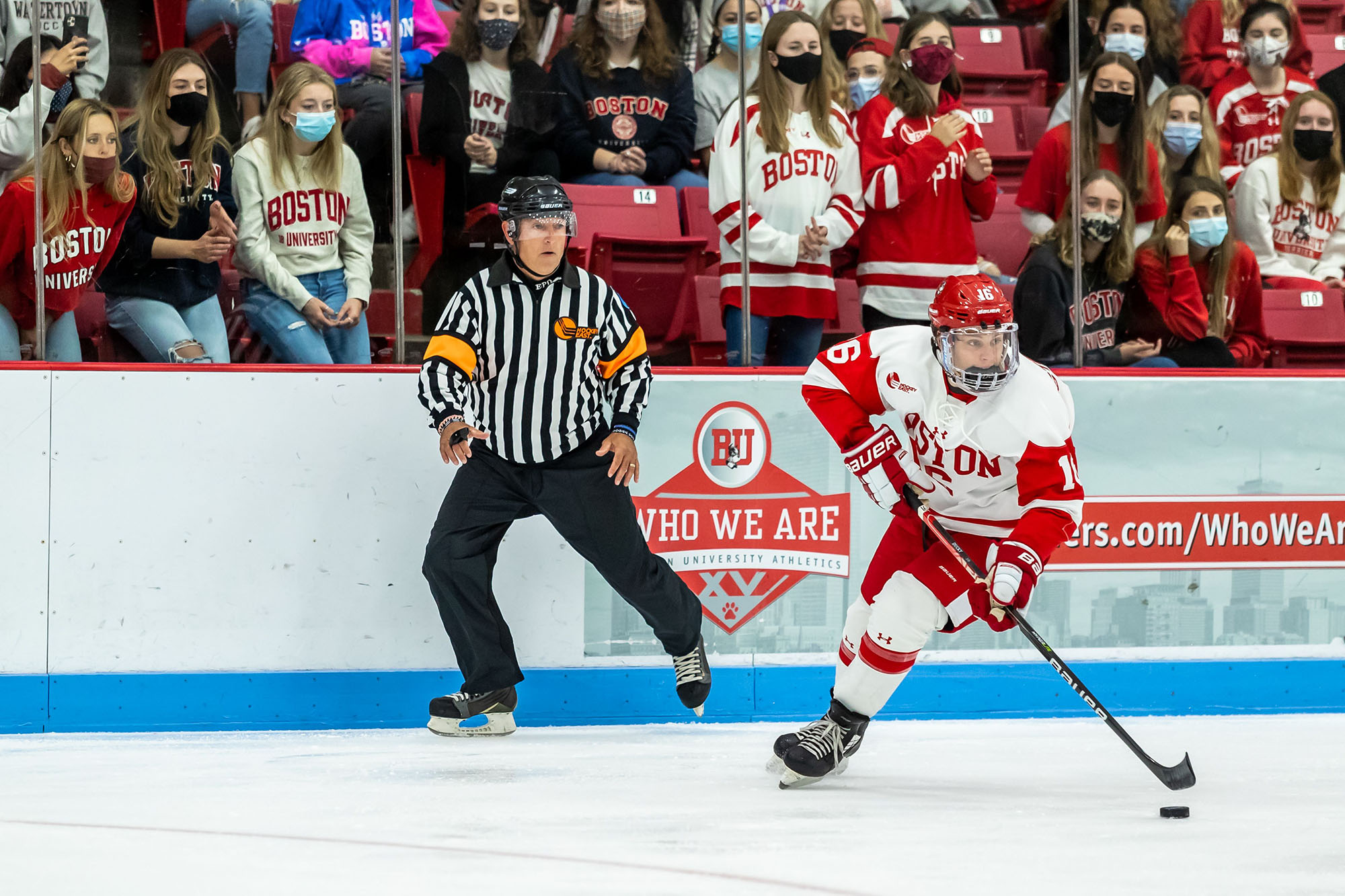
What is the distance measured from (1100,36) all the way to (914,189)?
73 cm

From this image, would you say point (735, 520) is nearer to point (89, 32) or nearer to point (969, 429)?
point (969, 429)

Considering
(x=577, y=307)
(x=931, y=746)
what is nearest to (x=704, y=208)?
(x=577, y=307)

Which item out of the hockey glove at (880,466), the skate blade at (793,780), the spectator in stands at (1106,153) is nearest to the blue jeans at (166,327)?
the hockey glove at (880,466)

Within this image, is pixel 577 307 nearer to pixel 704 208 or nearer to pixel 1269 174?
pixel 704 208

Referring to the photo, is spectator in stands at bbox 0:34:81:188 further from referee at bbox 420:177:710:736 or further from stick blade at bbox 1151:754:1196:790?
stick blade at bbox 1151:754:1196:790

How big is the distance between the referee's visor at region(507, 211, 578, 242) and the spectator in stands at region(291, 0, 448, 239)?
409mm

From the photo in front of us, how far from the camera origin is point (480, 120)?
3.83 m

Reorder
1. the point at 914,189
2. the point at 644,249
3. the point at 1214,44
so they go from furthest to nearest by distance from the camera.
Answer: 1. the point at 1214,44
2. the point at 914,189
3. the point at 644,249

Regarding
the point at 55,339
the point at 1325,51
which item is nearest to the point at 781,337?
the point at 55,339

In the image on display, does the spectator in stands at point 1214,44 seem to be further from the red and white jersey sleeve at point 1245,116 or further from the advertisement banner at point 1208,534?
the advertisement banner at point 1208,534

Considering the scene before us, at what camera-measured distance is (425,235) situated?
378cm

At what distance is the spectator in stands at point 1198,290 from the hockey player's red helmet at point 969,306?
135 cm

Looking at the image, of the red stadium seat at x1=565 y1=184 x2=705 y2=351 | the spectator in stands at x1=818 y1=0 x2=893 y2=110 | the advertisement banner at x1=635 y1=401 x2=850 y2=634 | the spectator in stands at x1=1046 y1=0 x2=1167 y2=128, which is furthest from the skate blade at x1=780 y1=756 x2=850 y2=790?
the spectator in stands at x1=1046 y1=0 x2=1167 y2=128

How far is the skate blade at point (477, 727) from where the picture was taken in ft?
11.8
